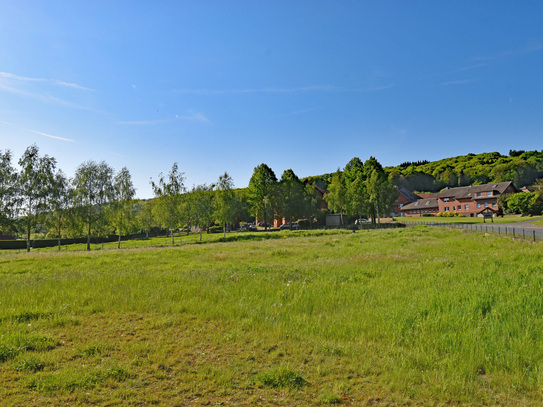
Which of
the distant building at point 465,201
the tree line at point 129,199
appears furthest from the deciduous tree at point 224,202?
→ the distant building at point 465,201

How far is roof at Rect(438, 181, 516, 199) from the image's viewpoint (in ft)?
273

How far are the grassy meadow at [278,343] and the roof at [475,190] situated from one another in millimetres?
89730

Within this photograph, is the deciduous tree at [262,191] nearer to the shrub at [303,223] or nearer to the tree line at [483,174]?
the shrub at [303,223]

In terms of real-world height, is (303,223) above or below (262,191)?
below

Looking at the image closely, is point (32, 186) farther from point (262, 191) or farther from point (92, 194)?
point (262, 191)

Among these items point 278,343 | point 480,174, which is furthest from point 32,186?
point 480,174

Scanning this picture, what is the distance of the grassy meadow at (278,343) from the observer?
4.69 m

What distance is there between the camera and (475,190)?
9012 centimetres

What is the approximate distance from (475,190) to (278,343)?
104 metres

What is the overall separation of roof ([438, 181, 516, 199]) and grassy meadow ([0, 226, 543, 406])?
3533 inches

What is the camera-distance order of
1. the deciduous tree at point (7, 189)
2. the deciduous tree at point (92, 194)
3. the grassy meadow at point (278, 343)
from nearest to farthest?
the grassy meadow at point (278, 343)
the deciduous tree at point (7, 189)
the deciduous tree at point (92, 194)

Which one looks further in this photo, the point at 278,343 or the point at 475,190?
the point at 475,190

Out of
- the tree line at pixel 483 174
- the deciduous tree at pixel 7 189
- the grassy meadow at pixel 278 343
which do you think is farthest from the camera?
the tree line at pixel 483 174

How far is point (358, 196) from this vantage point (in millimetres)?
62531
